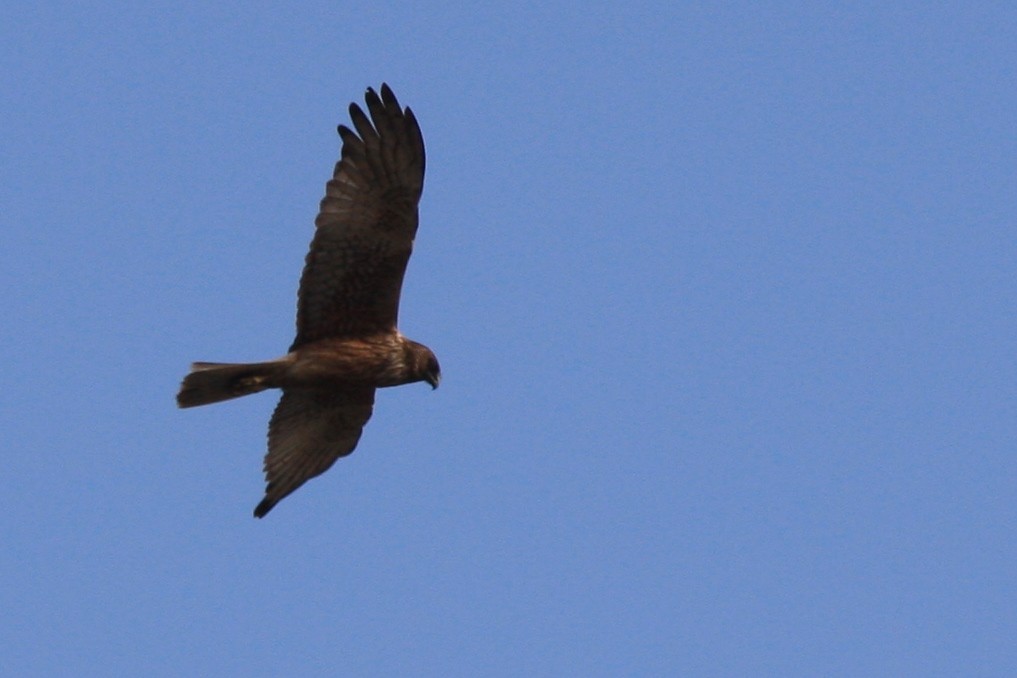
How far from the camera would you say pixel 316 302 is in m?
16.3

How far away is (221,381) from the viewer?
1602 centimetres

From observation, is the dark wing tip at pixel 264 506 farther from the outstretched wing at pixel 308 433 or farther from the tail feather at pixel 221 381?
the tail feather at pixel 221 381

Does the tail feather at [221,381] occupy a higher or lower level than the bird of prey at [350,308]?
lower

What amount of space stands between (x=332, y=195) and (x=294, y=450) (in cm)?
246

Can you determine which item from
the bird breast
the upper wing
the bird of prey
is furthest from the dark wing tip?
the upper wing

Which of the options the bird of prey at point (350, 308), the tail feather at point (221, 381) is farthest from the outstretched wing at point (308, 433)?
the tail feather at point (221, 381)

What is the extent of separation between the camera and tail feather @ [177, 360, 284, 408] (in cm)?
1596

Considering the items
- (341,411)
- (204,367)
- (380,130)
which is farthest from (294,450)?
(380,130)

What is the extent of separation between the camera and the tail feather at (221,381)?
52.4 feet

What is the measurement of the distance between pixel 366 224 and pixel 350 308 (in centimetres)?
77

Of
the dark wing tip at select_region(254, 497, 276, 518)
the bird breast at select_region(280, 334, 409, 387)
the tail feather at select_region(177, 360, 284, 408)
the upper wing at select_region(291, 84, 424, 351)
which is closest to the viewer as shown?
the upper wing at select_region(291, 84, 424, 351)

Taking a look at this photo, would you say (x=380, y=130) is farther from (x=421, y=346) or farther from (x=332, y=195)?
(x=421, y=346)

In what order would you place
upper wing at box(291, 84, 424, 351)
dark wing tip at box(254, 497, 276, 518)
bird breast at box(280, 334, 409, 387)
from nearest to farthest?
upper wing at box(291, 84, 424, 351) → bird breast at box(280, 334, 409, 387) → dark wing tip at box(254, 497, 276, 518)

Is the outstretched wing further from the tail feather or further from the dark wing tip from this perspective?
the tail feather
